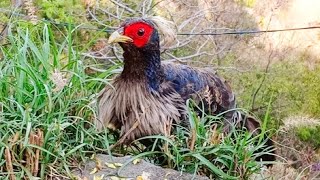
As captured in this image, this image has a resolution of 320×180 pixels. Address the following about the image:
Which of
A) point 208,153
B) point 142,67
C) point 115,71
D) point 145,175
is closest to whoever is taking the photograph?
point 145,175

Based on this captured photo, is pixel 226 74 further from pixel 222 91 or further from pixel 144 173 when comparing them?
pixel 144 173

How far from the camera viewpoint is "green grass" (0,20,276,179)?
97.6 inches

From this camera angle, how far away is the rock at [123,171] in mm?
2582

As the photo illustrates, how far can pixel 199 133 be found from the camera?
285 cm

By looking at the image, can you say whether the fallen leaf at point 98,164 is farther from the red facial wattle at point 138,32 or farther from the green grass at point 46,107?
the red facial wattle at point 138,32

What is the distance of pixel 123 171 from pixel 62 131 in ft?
1.03

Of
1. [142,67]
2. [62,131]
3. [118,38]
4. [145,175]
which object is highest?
[118,38]

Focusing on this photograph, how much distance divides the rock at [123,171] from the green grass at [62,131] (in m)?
0.05

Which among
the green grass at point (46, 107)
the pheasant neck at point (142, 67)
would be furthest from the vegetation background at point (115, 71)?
the pheasant neck at point (142, 67)

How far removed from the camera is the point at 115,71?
3.36 m

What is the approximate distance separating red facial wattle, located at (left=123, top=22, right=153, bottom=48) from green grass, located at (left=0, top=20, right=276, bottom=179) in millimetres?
Answer: 261

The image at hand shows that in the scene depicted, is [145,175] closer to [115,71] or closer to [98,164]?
[98,164]

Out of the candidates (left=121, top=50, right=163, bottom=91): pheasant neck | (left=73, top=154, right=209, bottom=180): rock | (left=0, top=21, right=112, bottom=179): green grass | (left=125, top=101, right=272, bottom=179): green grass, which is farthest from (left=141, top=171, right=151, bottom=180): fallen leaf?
(left=121, top=50, right=163, bottom=91): pheasant neck

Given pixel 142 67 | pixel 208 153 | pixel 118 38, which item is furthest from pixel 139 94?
pixel 208 153
